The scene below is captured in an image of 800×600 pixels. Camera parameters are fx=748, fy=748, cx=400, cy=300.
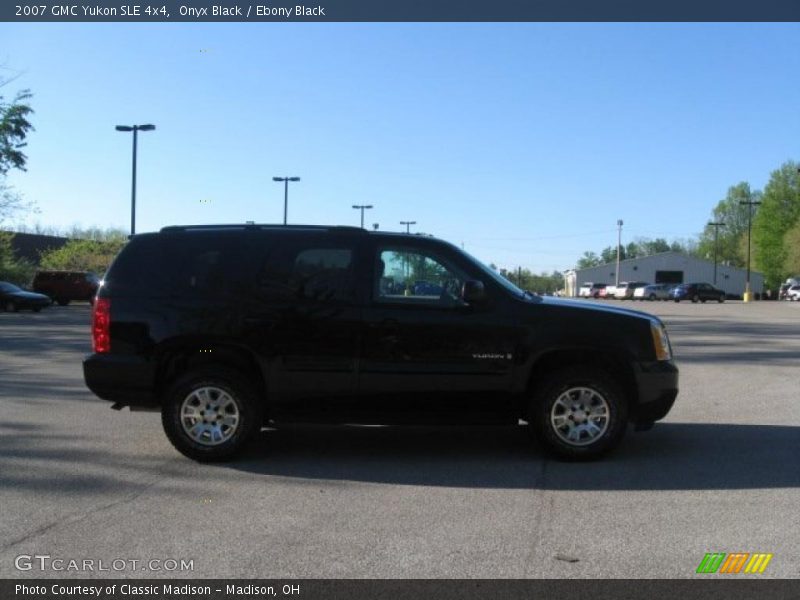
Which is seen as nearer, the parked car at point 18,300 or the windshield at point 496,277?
the windshield at point 496,277

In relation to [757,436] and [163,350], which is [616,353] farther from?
[163,350]

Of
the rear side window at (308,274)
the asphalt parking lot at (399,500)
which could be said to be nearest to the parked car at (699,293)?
the asphalt parking lot at (399,500)

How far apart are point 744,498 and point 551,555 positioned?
195cm

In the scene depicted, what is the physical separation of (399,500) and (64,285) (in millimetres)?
37402

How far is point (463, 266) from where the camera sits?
6496mm

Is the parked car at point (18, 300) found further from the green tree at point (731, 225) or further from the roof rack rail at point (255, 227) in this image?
the green tree at point (731, 225)

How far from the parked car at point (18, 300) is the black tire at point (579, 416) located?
31.5 meters

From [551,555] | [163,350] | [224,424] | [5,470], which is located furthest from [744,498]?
[5,470]

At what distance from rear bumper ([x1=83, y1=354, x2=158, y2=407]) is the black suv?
0.01 m

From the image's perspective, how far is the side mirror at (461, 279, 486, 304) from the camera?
20.4 feet

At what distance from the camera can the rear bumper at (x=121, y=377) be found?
642 cm

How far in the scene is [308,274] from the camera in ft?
21.3
